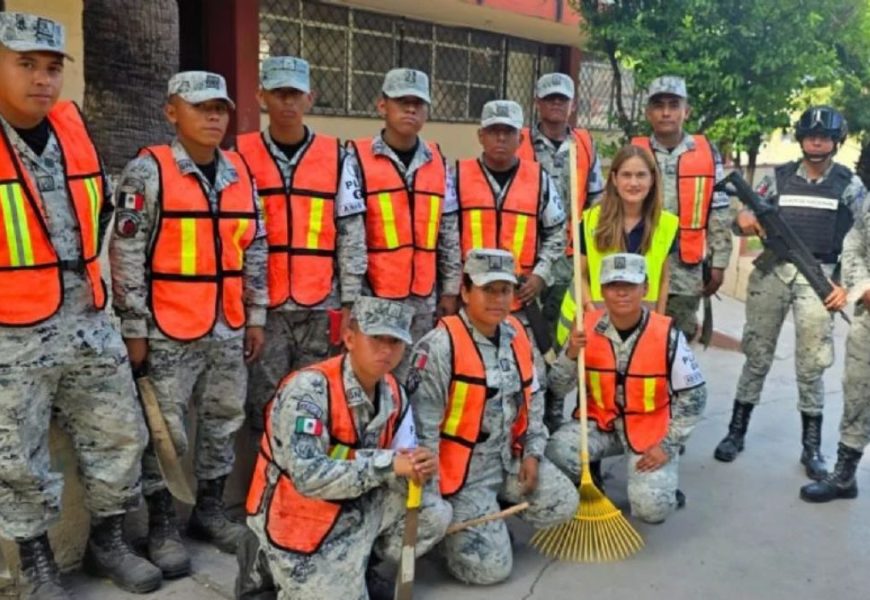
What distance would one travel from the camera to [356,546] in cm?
300

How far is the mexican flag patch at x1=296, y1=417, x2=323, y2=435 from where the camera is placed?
2822 millimetres

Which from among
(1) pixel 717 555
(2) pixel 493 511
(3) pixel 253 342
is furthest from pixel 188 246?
(1) pixel 717 555

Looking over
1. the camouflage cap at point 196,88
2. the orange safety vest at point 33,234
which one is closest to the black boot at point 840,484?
the camouflage cap at point 196,88

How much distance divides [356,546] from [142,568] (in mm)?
856

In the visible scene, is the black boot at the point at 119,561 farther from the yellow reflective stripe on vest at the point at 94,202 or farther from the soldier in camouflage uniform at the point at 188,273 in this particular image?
the yellow reflective stripe on vest at the point at 94,202

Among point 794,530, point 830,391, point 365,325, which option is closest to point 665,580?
point 794,530

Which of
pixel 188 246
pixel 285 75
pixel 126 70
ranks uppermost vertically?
pixel 126 70

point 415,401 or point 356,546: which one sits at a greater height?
point 415,401

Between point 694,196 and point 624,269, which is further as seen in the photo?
point 694,196

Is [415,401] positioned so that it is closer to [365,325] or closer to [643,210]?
[365,325]

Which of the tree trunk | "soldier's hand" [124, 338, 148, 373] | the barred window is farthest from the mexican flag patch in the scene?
the barred window

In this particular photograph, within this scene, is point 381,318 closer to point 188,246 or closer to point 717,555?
point 188,246

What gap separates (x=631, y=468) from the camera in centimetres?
396

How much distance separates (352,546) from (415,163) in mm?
1756
